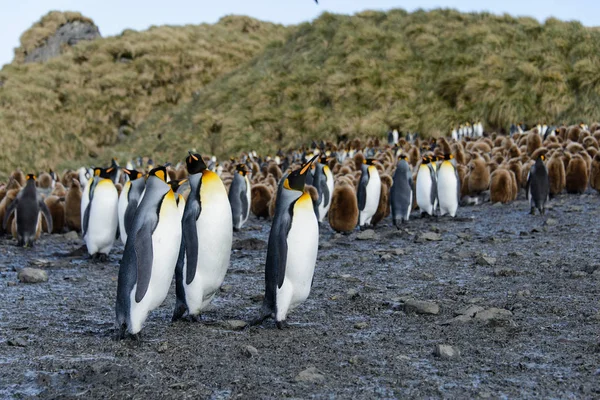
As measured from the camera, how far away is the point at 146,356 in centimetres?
332

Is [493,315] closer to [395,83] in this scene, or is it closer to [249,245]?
[249,245]

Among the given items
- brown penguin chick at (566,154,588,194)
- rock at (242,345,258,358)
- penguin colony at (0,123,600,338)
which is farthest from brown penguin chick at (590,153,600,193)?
rock at (242,345,258,358)

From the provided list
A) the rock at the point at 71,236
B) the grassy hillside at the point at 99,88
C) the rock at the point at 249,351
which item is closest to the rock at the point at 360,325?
the rock at the point at 249,351

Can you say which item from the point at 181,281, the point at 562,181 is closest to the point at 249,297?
the point at 181,281

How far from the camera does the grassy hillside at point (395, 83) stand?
19750 millimetres

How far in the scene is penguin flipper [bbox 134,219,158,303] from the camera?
12.0 feet

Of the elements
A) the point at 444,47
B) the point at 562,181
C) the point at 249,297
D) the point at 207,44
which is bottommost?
the point at 249,297

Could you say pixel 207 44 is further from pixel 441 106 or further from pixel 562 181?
pixel 562 181

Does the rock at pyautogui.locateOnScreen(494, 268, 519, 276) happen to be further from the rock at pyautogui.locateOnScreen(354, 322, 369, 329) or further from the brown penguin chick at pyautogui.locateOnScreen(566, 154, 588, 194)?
the brown penguin chick at pyautogui.locateOnScreen(566, 154, 588, 194)

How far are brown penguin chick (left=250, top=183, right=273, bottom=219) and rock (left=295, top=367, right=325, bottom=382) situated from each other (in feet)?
Answer: 24.4

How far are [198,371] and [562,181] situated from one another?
8.45 metres

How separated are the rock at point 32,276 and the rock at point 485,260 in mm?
3844

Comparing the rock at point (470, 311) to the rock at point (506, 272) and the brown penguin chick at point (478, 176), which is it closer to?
the rock at point (506, 272)

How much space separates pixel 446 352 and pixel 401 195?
5617mm
